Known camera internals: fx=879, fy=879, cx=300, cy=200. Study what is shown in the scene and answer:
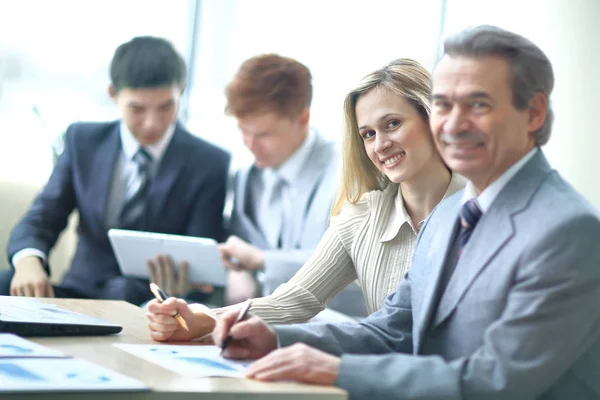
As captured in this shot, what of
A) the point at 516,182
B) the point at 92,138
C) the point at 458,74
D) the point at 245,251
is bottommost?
the point at 245,251

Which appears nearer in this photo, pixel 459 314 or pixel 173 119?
pixel 459 314

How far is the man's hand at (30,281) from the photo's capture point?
328 centimetres

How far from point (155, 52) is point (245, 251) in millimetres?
1061

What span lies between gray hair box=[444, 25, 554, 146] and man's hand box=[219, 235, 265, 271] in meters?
2.07


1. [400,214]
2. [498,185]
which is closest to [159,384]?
[498,185]

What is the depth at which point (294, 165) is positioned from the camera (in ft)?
12.6

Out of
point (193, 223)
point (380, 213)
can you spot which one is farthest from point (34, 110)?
point (380, 213)

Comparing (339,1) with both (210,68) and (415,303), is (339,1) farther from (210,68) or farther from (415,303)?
(415,303)

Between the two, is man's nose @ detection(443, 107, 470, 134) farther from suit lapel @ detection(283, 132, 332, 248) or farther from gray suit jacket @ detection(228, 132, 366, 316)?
suit lapel @ detection(283, 132, 332, 248)

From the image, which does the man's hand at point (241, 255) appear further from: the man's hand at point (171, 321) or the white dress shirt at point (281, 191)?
the man's hand at point (171, 321)

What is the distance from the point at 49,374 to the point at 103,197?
8.59 feet

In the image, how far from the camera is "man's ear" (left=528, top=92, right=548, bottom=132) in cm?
164

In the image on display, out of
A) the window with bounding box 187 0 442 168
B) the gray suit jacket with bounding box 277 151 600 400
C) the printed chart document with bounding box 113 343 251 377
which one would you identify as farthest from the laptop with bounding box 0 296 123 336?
the window with bounding box 187 0 442 168

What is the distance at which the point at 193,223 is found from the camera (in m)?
4.00
